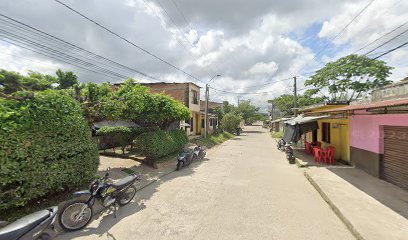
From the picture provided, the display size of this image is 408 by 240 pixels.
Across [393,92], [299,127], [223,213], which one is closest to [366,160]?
[393,92]

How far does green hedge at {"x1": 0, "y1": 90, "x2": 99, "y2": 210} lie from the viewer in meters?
4.12

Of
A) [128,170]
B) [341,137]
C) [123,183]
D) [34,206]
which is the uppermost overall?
[341,137]

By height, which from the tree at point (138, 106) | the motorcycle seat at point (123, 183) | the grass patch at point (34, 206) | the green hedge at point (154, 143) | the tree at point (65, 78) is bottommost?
the grass patch at point (34, 206)

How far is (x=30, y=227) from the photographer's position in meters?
3.41

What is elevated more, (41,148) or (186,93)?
(186,93)

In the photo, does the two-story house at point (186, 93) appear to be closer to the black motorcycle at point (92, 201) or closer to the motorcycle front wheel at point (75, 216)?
the black motorcycle at point (92, 201)

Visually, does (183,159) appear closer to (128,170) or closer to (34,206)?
(128,170)

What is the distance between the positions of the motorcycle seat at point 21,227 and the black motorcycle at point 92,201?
27.5 inches

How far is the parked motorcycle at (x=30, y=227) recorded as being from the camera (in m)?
3.21

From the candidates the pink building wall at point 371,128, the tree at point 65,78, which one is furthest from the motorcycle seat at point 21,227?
the tree at point 65,78

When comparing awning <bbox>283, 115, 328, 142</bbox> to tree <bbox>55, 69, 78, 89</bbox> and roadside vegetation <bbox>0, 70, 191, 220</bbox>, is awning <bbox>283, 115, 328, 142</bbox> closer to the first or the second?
roadside vegetation <bbox>0, 70, 191, 220</bbox>

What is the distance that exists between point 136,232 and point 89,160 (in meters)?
2.90

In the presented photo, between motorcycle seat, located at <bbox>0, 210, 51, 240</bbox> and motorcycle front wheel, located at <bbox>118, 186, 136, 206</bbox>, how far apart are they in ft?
6.31

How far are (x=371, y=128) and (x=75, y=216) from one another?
Answer: 10.6m
